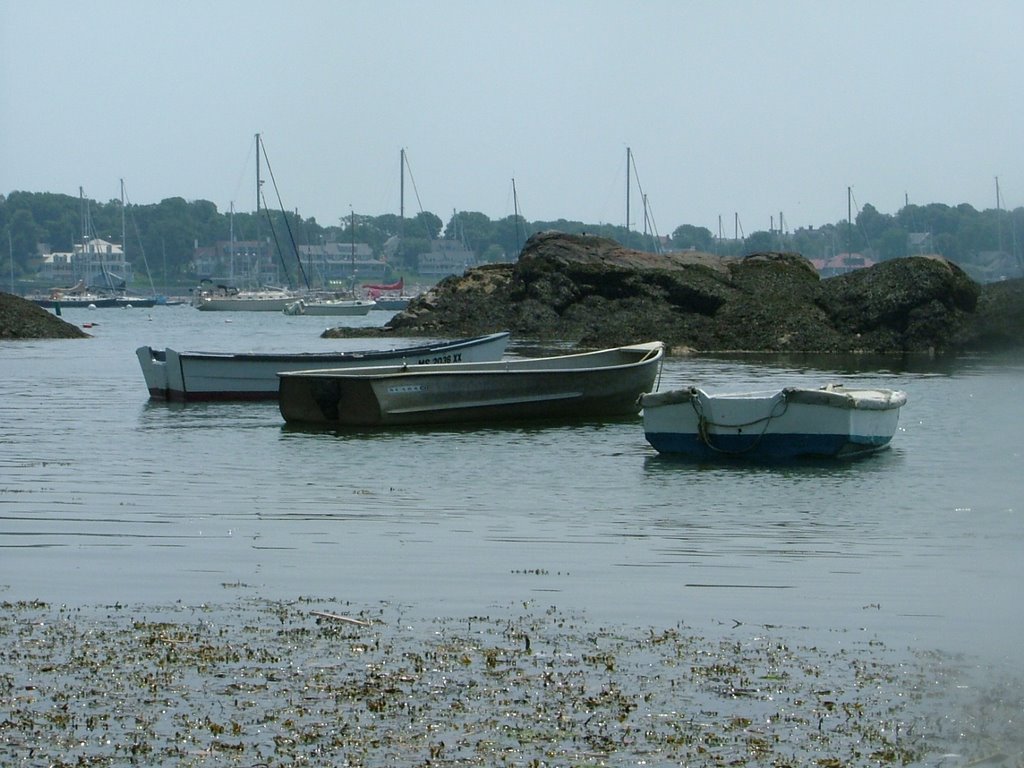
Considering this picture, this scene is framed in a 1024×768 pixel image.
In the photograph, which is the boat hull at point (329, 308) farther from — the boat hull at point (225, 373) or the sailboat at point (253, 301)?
the boat hull at point (225, 373)

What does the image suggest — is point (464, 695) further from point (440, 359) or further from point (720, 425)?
point (440, 359)

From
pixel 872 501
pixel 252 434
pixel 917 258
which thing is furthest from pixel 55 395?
pixel 917 258

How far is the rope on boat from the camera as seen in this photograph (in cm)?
2108

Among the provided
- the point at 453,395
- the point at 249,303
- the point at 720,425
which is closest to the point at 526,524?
the point at 720,425

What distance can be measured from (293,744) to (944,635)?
4.83 metres

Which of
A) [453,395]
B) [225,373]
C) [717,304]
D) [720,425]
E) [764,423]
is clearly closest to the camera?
[764,423]

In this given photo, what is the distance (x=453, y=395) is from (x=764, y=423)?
7294mm

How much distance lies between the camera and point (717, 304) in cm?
5766

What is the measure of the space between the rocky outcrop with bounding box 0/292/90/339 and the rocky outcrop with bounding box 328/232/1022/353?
14.4m

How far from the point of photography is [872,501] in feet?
Answer: 58.7

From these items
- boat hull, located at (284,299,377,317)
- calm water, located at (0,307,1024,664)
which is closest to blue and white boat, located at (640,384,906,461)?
calm water, located at (0,307,1024,664)

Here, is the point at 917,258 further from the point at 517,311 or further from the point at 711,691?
the point at 711,691

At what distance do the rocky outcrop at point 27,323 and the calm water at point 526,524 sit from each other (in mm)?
37736

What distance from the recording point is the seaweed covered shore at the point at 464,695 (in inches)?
297
